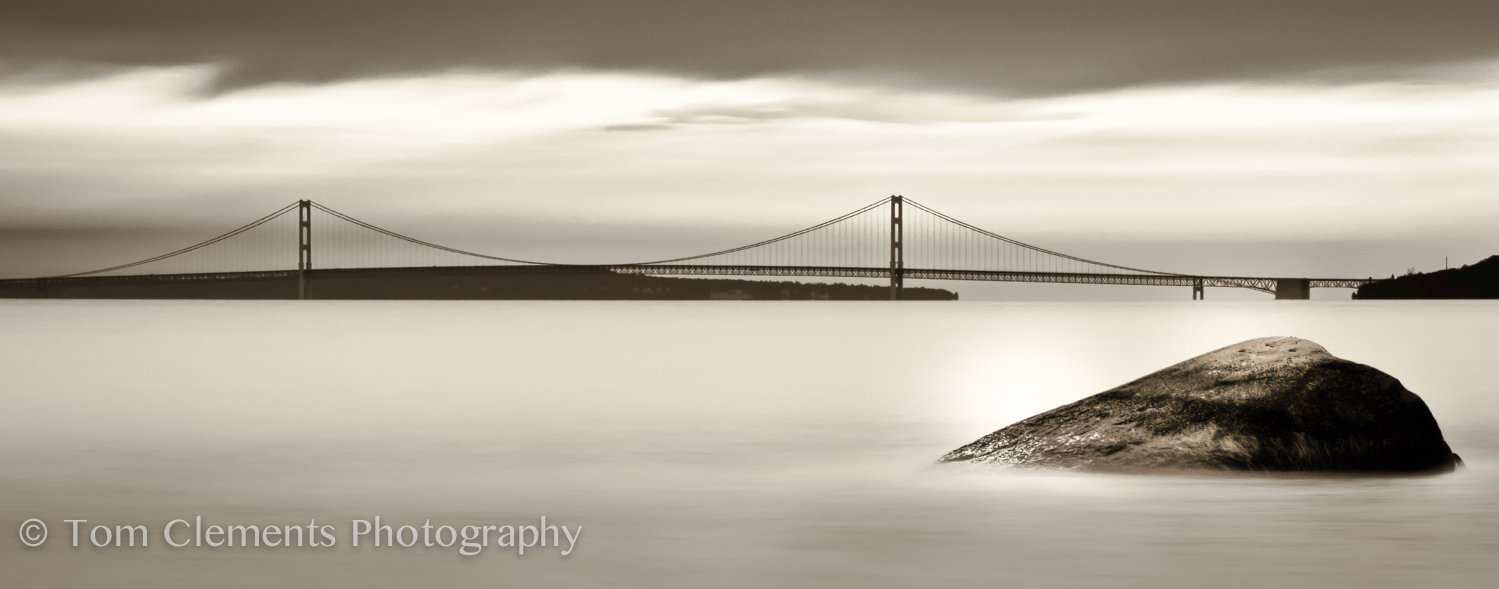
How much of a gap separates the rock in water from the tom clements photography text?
317 cm

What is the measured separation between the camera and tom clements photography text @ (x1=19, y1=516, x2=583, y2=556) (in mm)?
7164

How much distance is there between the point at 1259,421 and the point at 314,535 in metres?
4.85

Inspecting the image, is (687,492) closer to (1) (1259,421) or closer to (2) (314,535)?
(2) (314,535)

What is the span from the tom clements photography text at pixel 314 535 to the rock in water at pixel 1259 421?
3171mm

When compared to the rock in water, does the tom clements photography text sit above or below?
below

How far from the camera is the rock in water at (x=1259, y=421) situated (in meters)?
9.17

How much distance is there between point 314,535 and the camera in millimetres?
7484

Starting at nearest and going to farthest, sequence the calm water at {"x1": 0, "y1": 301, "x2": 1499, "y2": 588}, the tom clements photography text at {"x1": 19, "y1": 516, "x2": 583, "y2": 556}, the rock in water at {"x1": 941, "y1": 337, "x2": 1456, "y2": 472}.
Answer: the calm water at {"x1": 0, "y1": 301, "x2": 1499, "y2": 588}, the tom clements photography text at {"x1": 19, "y1": 516, "x2": 583, "y2": 556}, the rock in water at {"x1": 941, "y1": 337, "x2": 1456, "y2": 472}

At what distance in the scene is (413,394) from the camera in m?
19.3

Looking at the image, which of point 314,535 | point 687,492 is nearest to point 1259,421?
point 687,492

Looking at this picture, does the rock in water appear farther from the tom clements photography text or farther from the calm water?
the tom clements photography text

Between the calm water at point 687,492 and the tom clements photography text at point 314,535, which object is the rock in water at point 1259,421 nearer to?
the calm water at point 687,492

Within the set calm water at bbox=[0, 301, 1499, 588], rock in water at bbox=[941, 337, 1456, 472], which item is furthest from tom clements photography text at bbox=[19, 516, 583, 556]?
rock in water at bbox=[941, 337, 1456, 472]

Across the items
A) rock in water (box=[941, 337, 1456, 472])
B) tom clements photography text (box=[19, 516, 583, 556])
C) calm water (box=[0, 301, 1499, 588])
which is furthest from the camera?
rock in water (box=[941, 337, 1456, 472])
